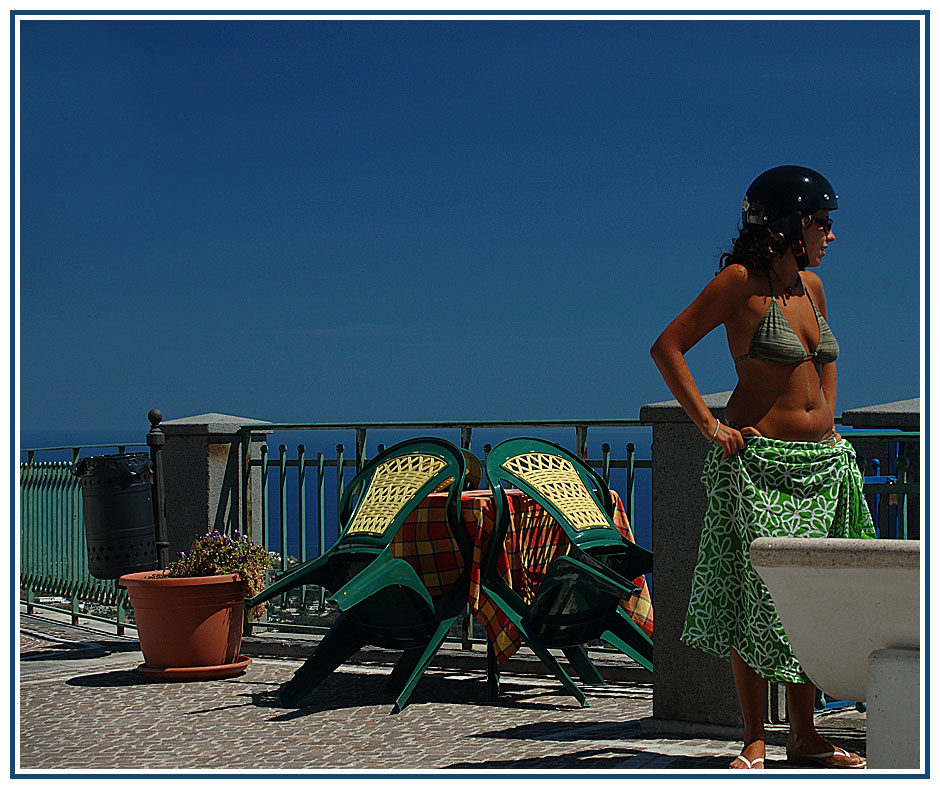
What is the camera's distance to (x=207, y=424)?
7707 millimetres

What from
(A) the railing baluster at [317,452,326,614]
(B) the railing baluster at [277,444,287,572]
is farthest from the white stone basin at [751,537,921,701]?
(B) the railing baluster at [277,444,287,572]

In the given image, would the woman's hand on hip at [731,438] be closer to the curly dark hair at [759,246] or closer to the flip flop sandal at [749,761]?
the curly dark hair at [759,246]

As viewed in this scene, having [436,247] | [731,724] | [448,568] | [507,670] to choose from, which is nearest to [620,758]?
[731,724]

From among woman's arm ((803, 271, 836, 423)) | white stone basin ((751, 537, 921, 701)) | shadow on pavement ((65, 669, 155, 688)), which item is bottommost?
shadow on pavement ((65, 669, 155, 688))

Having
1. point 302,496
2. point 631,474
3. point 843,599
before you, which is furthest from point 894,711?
point 302,496

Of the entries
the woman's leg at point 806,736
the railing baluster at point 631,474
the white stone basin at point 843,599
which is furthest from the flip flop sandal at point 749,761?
the railing baluster at point 631,474

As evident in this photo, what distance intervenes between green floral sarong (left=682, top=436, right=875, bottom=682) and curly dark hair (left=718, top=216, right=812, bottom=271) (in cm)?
58

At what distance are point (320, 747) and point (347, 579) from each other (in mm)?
1133

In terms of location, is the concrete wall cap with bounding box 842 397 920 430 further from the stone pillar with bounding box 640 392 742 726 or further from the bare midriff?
the bare midriff

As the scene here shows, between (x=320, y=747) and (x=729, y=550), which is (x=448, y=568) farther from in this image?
(x=729, y=550)

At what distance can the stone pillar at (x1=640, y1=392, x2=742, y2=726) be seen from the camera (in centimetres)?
473

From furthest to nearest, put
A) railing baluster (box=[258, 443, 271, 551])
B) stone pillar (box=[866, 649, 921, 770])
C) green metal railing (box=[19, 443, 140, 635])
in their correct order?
1. green metal railing (box=[19, 443, 140, 635])
2. railing baluster (box=[258, 443, 271, 551])
3. stone pillar (box=[866, 649, 921, 770])

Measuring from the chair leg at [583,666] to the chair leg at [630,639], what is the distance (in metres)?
0.28

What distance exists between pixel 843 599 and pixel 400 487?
2960 millimetres
